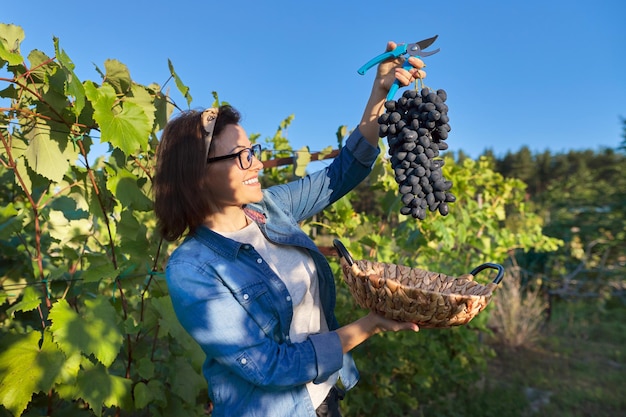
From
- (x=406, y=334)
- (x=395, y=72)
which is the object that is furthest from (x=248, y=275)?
(x=406, y=334)

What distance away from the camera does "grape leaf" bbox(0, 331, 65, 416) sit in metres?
1.50

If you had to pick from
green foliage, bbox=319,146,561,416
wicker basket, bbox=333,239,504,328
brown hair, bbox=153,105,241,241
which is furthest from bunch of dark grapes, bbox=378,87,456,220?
green foliage, bbox=319,146,561,416

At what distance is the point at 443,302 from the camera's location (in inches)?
43.4

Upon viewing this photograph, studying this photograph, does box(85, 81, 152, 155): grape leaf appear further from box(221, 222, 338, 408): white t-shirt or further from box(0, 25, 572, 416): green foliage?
box(221, 222, 338, 408): white t-shirt

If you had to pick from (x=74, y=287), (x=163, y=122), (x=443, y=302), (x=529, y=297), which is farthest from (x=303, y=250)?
(x=529, y=297)

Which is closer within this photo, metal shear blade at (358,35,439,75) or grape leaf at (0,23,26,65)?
metal shear blade at (358,35,439,75)

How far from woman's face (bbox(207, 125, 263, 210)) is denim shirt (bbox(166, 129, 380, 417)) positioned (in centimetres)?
12

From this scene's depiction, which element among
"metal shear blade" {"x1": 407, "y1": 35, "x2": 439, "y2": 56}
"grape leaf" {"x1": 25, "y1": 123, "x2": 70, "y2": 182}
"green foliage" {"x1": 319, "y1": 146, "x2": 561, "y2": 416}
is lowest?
"green foliage" {"x1": 319, "y1": 146, "x2": 561, "y2": 416}

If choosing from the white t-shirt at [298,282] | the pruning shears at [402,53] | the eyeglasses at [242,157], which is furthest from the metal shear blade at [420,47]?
the white t-shirt at [298,282]

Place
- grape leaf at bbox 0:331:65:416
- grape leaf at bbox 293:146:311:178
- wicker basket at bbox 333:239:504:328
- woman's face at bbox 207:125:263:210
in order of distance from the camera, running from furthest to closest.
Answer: grape leaf at bbox 293:146:311:178 < grape leaf at bbox 0:331:65:416 < woman's face at bbox 207:125:263:210 < wicker basket at bbox 333:239:504:328

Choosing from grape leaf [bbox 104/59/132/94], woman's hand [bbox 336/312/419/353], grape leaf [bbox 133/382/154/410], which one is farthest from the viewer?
grape leaf [bbox 133/382/154/410]

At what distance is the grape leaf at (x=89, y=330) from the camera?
1.52m

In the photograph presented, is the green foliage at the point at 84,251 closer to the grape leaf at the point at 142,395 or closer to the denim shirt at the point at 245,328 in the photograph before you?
the grape leaf at the point at 142,395

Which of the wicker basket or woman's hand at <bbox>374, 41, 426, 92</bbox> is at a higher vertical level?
woman's hand at <bbox>374, 41, 426, 92</bbox>
